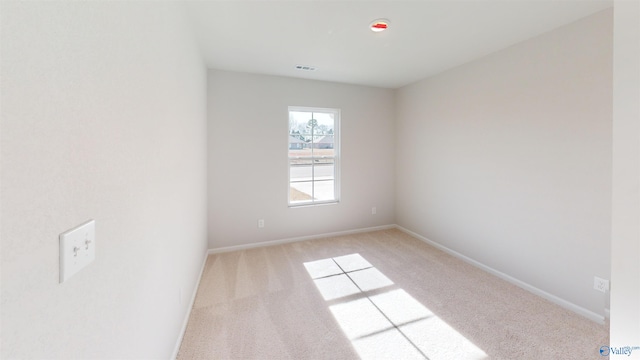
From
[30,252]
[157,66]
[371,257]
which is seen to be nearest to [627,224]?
[30,252]

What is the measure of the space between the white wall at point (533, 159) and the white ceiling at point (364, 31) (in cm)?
27

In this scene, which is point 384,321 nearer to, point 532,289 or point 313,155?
point 532,289

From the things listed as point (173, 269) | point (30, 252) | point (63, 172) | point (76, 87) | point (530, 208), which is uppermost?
point (76, 87)

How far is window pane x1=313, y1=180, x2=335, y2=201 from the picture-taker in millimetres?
4168

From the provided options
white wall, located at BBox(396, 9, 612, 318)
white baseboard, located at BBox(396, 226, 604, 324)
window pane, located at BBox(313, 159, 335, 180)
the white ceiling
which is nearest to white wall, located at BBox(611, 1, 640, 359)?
the white ceiling

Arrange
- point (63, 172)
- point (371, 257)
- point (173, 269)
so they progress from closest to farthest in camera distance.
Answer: point (63, 172)
point (173, 269)
point (371, 257)

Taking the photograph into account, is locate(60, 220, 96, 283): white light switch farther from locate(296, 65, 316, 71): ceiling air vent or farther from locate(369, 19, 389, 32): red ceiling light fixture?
locate(296, 65, 316, 71): ceiling air vent

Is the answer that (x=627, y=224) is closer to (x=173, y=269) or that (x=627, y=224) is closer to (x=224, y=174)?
(x=173, y=269)

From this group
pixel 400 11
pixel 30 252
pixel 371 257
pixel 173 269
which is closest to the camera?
pixel 30 252

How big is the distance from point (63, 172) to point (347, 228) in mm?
3954

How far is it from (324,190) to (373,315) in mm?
2313

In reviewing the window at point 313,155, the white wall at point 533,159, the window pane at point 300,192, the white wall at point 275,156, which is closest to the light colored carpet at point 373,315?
the white wall at point 533,159

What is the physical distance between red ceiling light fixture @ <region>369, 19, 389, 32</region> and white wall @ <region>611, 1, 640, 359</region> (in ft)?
6.10

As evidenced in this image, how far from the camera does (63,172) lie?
1.99 ft
